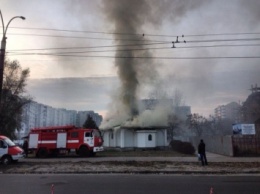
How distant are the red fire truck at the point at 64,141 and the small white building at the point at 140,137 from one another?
1087 centimetres

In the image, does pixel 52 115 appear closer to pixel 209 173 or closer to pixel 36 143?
pixel 36 143

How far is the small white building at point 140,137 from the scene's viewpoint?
131ft

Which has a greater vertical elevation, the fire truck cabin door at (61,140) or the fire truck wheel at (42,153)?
the fire truck cabin door at (61,140)

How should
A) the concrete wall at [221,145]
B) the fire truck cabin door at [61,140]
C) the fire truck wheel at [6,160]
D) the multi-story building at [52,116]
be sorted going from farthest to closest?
the multi-story building at [52,116] < the fire truck cabin door at [61,140] < the concrete wall at [221,145] < the fire truck wheel at [6,160]

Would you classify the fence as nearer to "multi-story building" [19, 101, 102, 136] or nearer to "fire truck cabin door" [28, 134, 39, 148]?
"fire truck cabin door" [28, 134, 39, 148]

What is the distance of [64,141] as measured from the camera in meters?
29.1

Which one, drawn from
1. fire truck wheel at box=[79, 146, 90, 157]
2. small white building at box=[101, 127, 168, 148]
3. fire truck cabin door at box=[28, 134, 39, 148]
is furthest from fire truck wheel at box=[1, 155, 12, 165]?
small white building at box=[101, 127, 168, 148]

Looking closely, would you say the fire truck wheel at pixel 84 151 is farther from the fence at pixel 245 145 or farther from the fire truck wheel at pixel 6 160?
the fence at pixel 245 145

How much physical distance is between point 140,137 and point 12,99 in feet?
61.3

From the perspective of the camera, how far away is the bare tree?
4075 centimetres

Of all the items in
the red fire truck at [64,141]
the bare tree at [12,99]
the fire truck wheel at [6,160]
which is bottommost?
the fire truck wheel at [6,160]

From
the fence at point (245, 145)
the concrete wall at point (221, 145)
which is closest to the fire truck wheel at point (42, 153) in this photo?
the concrete wall at point (221, 145)

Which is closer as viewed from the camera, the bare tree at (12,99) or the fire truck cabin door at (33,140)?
the fire truck cabin door at (33,140)

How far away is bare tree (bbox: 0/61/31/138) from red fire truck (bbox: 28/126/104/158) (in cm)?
1260
